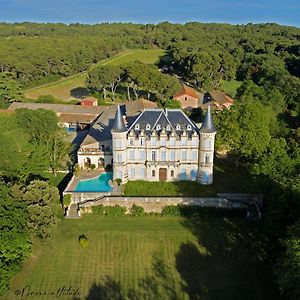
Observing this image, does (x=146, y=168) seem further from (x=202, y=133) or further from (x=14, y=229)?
→ (x=14, y=229)

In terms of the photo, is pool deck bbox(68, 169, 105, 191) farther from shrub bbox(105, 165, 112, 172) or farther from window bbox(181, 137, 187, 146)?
window bbox(181, 137, 187, 146)

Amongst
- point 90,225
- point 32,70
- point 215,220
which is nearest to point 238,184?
point 215,220

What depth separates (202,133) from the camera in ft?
136

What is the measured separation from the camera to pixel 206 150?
41.9 m

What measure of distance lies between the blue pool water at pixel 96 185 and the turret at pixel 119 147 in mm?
1528

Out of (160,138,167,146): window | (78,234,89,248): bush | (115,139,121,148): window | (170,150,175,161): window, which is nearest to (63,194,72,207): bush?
(78,234,89,248): bush

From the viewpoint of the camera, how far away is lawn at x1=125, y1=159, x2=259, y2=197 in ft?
136

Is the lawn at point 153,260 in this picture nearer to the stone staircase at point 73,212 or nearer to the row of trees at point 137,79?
the stone staircase at point 73,212

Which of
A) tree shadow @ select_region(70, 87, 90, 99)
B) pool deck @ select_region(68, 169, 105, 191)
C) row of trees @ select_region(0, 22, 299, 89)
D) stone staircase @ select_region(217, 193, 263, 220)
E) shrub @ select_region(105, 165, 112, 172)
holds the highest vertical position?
row of trees @ select_region(0, 22, 299, 89)

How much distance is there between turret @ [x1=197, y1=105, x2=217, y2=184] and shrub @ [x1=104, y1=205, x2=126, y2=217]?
32.4 ft

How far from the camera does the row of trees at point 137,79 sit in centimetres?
7912

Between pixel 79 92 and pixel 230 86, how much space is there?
39.8 metres

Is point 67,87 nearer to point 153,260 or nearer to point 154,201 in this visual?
point 154,201

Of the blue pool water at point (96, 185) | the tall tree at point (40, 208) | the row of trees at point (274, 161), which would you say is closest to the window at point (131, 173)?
the blue pool water at point (96, 185)
